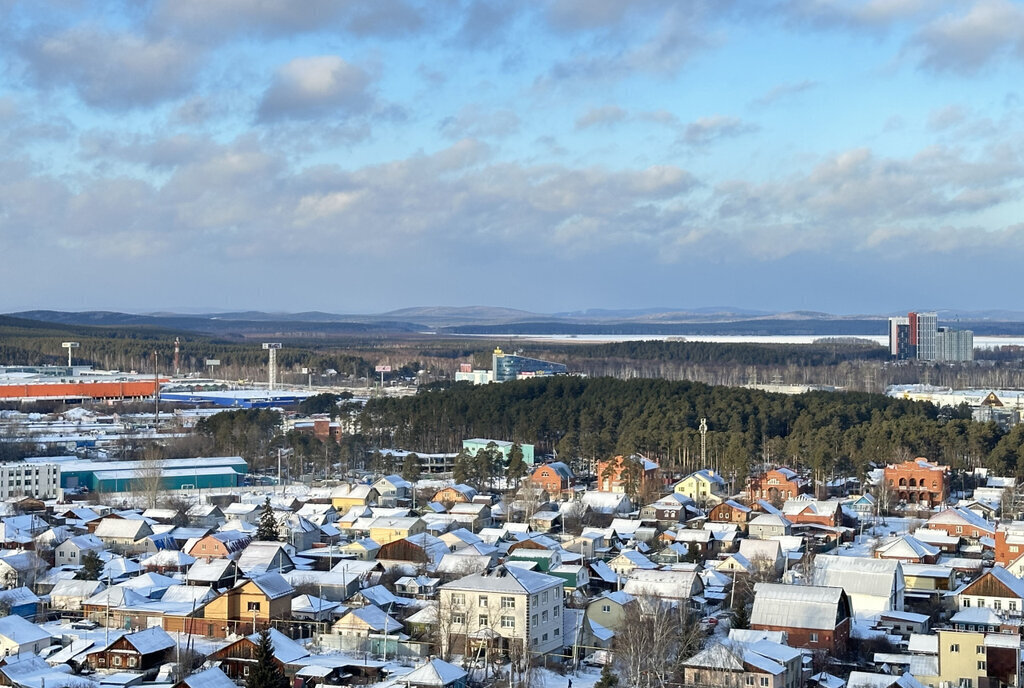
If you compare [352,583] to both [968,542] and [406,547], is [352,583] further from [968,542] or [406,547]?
[968,542]

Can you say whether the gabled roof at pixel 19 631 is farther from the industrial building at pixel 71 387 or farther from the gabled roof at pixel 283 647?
the industrial building at pixel 71 387

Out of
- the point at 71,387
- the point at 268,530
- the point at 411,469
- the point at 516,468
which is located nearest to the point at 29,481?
the point at 411,469

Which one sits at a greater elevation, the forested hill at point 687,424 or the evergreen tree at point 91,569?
the forested hill at point 687,424

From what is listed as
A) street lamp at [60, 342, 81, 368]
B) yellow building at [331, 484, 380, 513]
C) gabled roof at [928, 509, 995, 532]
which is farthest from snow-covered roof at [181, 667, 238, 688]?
street lamp at [60, 342, 81, 368]

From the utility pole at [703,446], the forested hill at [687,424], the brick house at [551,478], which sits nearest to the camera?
the brick house at [551,478]

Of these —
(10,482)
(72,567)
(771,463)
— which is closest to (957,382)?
(771,463)

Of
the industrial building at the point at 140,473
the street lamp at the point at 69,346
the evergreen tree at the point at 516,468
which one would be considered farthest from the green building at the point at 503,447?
the street lamp at the point at 69,346

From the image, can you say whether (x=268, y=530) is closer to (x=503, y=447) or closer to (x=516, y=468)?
(x=516, y=468)

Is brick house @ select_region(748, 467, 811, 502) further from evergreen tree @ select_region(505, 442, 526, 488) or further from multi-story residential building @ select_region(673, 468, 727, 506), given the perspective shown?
evergreen tree @ select_region(505, 442, 526, 488)
